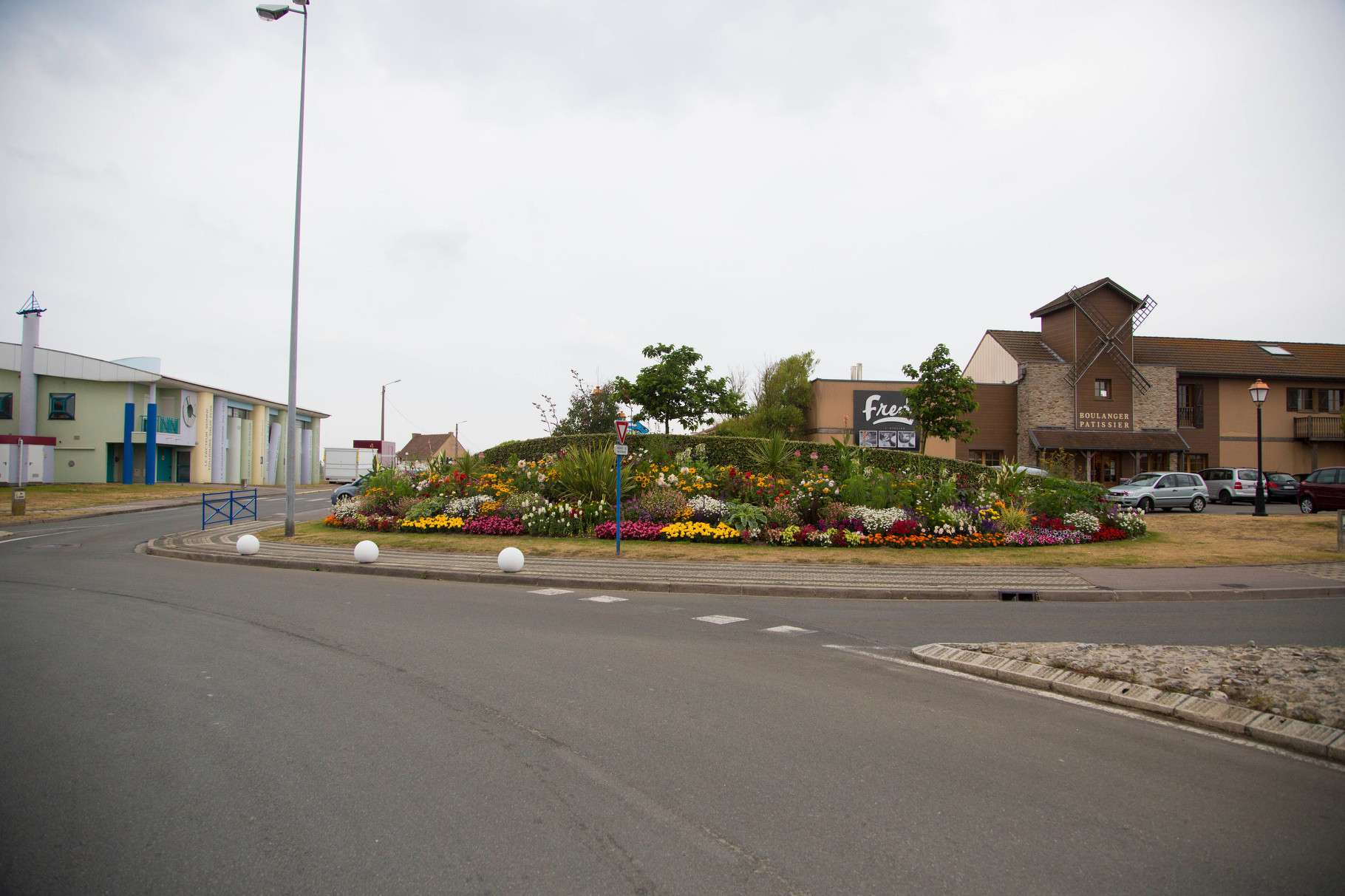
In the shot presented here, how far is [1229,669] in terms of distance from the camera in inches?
231

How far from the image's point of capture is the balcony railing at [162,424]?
43.7 m

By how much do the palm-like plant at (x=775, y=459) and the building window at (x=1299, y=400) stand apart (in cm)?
3951

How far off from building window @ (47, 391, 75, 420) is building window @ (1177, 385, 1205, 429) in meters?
64.2

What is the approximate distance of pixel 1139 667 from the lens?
19.7 feet

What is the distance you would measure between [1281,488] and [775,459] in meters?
25.5

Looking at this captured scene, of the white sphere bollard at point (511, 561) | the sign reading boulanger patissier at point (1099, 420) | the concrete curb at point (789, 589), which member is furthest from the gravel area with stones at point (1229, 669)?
the sign reading boulanger patissier at point (1099, 420)

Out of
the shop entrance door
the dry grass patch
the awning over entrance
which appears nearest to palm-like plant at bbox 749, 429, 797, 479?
the dry grass patch

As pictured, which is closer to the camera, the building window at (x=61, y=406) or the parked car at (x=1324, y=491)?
the parked car at (x=1324, y=491)

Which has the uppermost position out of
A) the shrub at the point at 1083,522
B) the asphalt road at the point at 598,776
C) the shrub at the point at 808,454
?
the shrub at the point at 808,454

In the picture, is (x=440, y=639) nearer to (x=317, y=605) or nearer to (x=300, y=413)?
(x=317, y=605)

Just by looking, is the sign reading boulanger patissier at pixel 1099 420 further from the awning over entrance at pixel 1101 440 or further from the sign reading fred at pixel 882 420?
the sign reading fred at pixel 882 420

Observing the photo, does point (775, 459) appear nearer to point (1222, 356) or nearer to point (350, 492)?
point (350, 492)

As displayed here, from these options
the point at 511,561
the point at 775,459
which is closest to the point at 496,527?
the point at 511,561

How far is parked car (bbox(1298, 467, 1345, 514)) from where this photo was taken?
901 inches
